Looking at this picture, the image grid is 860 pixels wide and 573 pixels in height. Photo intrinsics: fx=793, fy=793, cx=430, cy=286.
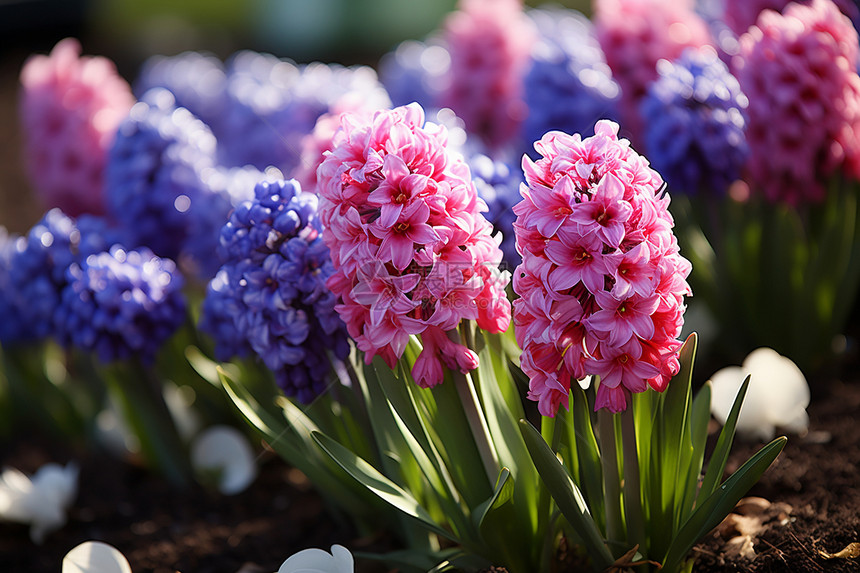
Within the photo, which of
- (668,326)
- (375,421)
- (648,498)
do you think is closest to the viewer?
(668,326)

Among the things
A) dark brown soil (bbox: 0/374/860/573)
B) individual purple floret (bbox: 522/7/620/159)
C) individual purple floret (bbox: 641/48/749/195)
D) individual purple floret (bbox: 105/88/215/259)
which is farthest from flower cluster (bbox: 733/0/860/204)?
individual purple floret (bbox: 105/88/215/259)

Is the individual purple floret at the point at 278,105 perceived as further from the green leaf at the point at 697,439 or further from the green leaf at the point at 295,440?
the green leaf at the point at 697,439

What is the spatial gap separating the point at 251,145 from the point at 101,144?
0.57 meters

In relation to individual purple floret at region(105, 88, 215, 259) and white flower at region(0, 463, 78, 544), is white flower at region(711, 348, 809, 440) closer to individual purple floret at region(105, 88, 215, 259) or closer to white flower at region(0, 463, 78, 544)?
individual purple floret at region(105, 88, 215, 259)

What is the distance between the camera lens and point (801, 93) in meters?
2.02

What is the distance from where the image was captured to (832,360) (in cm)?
231

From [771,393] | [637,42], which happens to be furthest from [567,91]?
[771,393]

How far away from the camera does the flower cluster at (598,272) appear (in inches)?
49.3

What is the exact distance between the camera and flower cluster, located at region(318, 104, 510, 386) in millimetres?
1330

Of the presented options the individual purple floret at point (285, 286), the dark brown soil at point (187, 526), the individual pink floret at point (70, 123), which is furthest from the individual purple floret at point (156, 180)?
the individual purple floret at point (285, 286)

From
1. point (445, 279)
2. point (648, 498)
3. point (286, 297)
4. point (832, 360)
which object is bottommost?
Result: point (832, 360)

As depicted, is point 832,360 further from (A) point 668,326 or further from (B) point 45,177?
(B) point 45,177

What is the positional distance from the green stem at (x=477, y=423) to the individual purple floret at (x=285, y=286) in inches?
11.0

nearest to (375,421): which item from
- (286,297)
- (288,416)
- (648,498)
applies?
(288,416)
